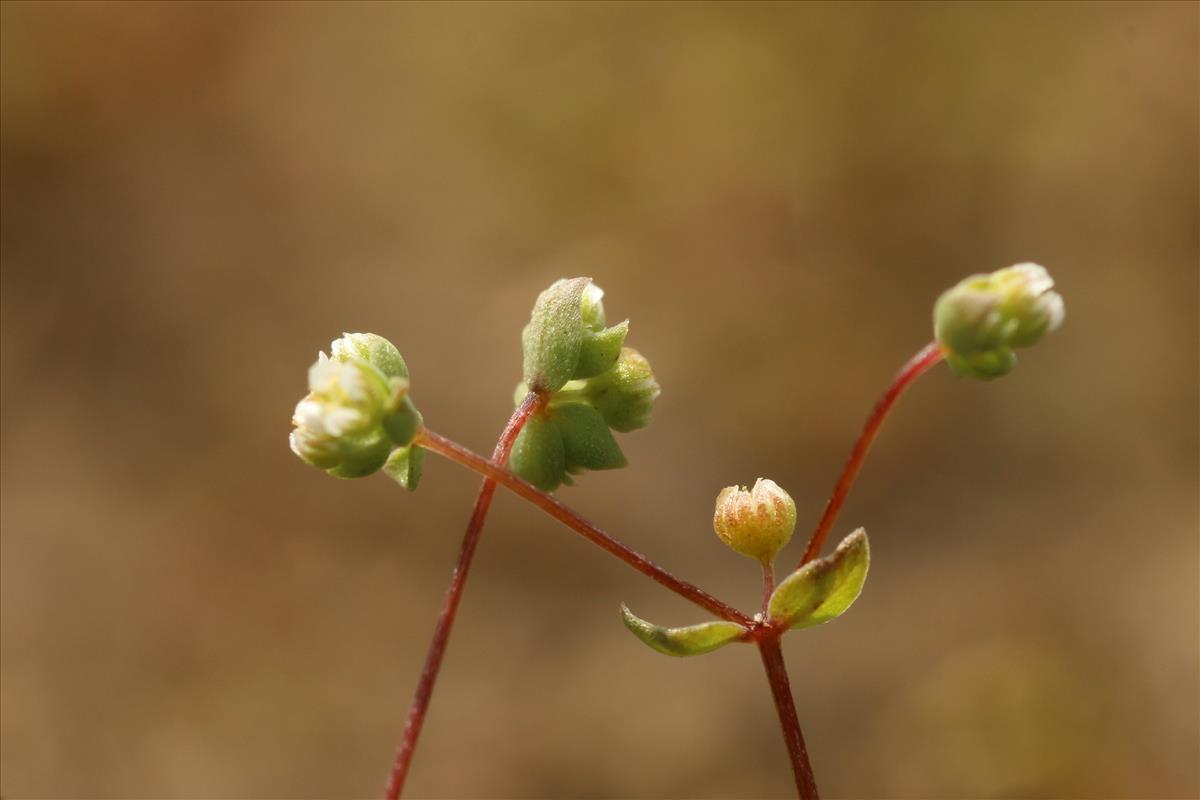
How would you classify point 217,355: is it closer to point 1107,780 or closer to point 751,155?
point 751,155

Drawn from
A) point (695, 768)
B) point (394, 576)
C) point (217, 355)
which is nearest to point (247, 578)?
point (394, 576)

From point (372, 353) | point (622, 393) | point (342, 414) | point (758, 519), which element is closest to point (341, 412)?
point (342, 414)

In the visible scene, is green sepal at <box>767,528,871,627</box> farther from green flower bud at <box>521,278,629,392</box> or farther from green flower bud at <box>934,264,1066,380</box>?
green flower bud at <box>521,278,629,392</box>

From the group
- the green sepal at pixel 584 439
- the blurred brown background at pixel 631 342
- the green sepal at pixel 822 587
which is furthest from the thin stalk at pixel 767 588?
the blurred brown background at pixel 631 342

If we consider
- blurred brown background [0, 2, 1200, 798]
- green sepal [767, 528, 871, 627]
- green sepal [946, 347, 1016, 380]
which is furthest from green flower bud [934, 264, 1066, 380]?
blurred brown background [0, 2, 1200, 798]

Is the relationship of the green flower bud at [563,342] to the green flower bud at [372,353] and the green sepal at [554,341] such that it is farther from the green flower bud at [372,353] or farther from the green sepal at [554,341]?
the green flower bud at [372,353]

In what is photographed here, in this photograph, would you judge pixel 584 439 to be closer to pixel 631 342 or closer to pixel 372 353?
pixel 372 353
